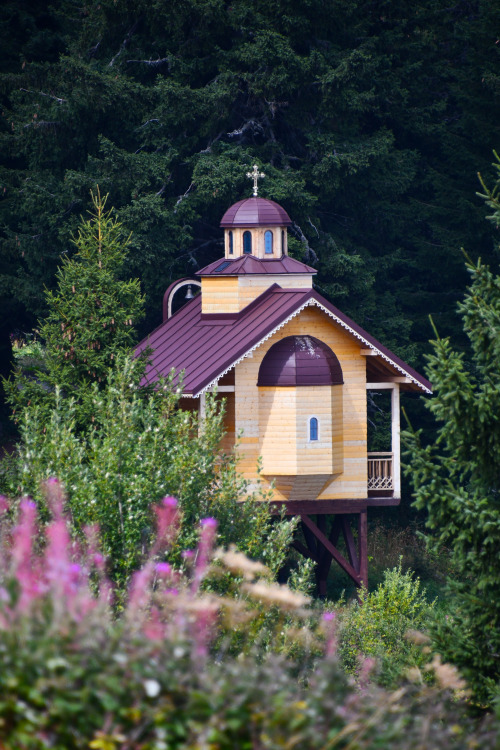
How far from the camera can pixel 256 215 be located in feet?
89.6

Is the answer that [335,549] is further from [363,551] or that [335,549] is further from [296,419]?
[296,419]

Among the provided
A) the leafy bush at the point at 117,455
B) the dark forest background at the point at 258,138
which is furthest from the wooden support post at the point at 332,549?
the dark forest background at the point at 258,138

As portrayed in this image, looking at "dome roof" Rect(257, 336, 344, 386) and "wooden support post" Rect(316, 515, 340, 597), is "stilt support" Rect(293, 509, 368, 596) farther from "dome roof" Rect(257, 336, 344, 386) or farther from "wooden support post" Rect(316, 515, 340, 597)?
"dome roof" Rect(257, 336, 344, 386)

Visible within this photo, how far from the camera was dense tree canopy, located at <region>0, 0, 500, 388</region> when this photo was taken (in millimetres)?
33312

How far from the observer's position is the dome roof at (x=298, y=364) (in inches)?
979

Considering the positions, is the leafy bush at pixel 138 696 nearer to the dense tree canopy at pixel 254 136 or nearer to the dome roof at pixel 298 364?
the dome roof at pixel 298 364

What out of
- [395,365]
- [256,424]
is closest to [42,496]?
[256,424]

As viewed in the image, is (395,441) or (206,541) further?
(395,441)

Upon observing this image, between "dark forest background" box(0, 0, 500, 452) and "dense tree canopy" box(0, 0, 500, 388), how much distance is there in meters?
0.07

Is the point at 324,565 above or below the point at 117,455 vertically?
below

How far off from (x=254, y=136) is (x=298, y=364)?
Answer: 1392cm

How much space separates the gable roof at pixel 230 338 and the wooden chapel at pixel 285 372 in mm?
31

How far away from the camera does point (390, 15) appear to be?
38.7 m

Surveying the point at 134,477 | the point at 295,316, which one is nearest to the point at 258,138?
the point at 295,316
